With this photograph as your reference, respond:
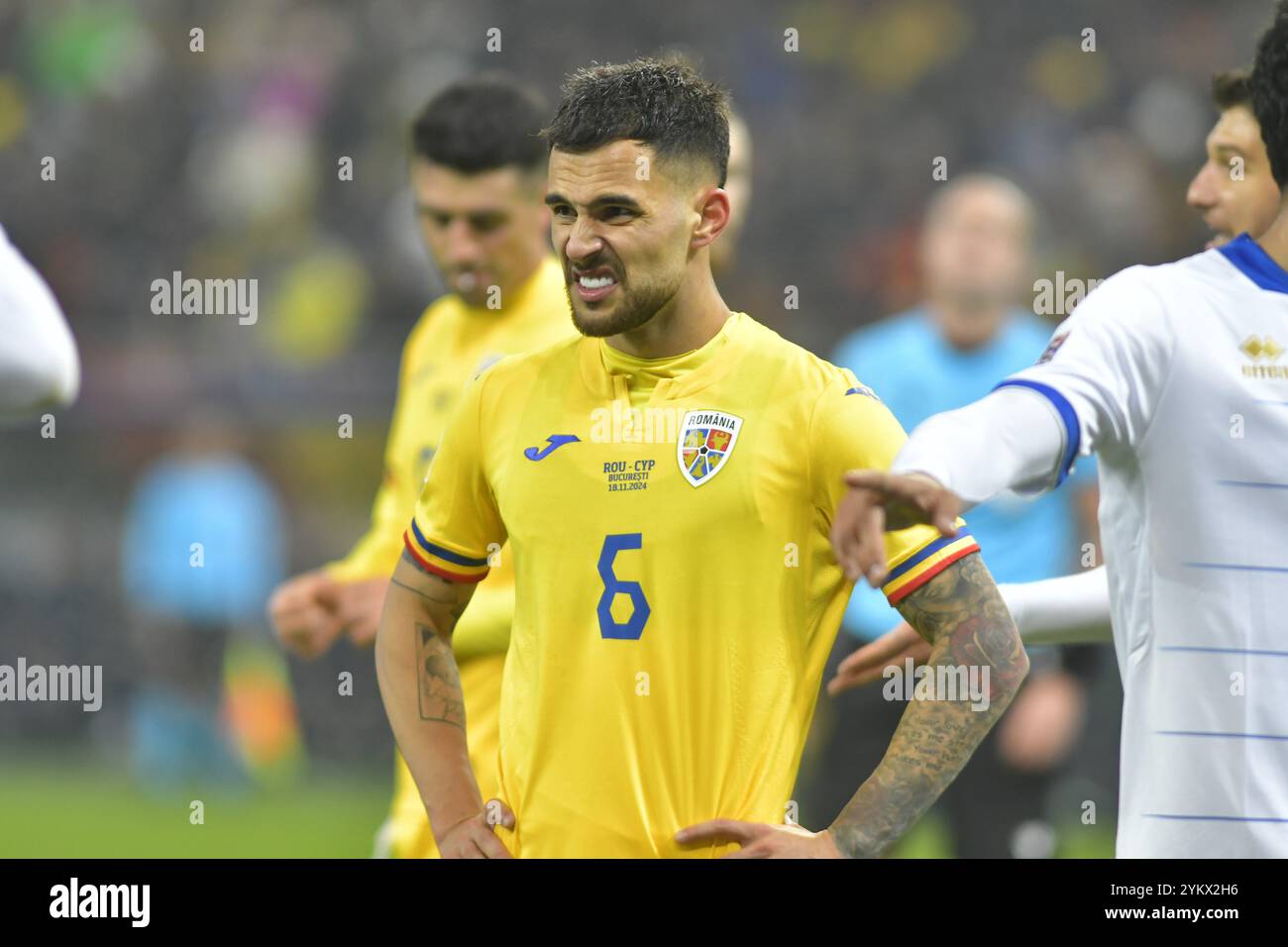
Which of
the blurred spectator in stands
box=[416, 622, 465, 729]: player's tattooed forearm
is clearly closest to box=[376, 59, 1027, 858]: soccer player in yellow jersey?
box=[416, 622, 465, 729]: player's tattooed forearm

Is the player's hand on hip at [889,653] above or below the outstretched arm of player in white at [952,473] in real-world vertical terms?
below

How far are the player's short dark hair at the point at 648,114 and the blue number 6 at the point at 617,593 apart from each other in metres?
0.71

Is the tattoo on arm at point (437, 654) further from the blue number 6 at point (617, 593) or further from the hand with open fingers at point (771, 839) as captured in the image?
the hand with open fingers at point (771, 839)

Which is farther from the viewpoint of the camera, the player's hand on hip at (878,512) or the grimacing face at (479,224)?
the grimacing face at (479,224)

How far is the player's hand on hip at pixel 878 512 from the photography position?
2.49m

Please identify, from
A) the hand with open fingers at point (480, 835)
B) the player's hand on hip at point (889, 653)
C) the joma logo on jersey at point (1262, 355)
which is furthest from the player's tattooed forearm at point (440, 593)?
the joma logo on jersey at point (1262, 355)

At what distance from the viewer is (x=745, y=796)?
3.26 m

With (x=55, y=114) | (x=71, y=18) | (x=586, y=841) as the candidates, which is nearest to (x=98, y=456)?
(x=55, y=114)

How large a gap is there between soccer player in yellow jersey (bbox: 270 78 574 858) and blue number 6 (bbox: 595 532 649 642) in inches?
69.8

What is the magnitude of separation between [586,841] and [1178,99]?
41.5 ft

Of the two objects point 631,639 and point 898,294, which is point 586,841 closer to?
point 631,639

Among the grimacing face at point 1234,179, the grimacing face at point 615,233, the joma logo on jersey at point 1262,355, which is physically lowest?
the joma logo on jersey at point 1262,355

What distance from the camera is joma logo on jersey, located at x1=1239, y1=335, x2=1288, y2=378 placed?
3.04m

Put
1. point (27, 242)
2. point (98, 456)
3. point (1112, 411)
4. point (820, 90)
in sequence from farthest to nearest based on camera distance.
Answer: point (820, 90)
point (27, 242)
point (98, 456)
point (1112, 411)
